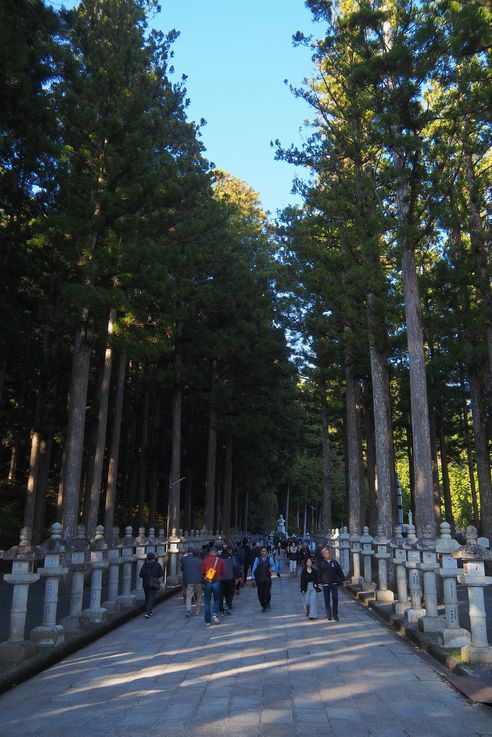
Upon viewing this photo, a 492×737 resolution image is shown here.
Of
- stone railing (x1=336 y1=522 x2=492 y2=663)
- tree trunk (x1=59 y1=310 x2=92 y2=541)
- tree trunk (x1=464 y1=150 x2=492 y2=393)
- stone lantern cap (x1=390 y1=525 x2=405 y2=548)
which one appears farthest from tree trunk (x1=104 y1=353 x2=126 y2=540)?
tree trunk (x1=464 y1=150 x2=492 y2=393)

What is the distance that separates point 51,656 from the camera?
8.60 m

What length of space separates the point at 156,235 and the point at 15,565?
594 inches

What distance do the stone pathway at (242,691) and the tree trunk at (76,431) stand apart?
585 cm

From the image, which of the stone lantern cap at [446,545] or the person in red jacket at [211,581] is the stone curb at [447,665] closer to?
the stone lantern cap at [446,545]

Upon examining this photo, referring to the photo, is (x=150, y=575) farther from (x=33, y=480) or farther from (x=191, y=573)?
(x=33, y=480)

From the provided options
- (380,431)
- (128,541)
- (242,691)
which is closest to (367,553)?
(380,431)

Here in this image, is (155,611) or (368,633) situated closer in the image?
(368,633)

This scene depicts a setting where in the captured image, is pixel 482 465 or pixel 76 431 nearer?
pixel 76 431

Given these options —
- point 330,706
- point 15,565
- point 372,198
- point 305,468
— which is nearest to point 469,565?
point 330,706

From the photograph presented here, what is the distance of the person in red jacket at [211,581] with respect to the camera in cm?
1229

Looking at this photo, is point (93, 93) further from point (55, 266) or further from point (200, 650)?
point (200, 650)

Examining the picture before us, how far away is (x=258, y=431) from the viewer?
33625 millimetres

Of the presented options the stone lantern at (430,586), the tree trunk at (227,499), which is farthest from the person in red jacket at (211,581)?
the tree trunk at (227,499)

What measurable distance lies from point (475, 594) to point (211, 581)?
5750mm
